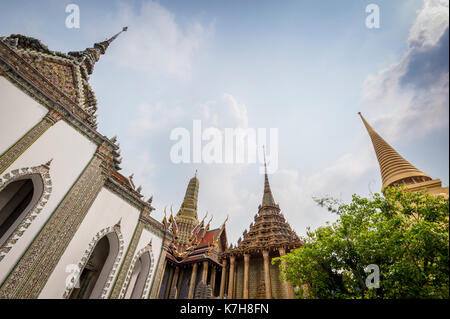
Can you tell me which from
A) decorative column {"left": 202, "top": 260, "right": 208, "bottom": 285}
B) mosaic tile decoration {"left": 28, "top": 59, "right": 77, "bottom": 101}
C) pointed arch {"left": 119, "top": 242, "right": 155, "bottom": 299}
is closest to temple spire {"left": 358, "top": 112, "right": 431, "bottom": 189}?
decorative column {"left": 202, "top": 260, "right": 208, "bottom": 285}

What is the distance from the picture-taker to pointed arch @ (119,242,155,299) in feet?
40.8

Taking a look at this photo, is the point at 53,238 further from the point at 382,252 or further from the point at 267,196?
the point at 267,196

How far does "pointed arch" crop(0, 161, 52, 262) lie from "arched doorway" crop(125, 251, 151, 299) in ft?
22.0

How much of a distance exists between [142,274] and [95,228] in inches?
182

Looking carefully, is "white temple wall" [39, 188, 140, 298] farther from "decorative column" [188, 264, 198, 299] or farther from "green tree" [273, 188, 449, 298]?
"decorative column" [188, 264, 198, 299]

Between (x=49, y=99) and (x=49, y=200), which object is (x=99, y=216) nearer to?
(x=49, y=200)

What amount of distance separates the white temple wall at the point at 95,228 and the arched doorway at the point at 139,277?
2067 millimetres

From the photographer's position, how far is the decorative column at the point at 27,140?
25.3ft

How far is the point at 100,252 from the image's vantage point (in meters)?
12.9

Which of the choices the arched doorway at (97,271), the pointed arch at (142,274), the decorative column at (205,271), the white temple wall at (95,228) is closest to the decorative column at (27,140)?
the white temple wall at (95,228)

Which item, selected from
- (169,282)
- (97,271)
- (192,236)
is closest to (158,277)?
(97,271)

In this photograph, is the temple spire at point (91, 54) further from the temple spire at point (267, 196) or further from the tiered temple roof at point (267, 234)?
the temple spire at point (267, 196)

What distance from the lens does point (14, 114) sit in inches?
330
